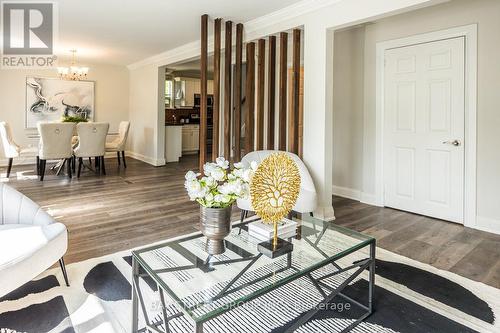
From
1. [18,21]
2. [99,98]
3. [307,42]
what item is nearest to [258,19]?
[307,42]

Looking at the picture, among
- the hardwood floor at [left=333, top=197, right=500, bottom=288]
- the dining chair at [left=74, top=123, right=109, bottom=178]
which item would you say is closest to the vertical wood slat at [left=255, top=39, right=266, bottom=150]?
the hardwood floor at [left=333, top=197, right=500, bottom=288]

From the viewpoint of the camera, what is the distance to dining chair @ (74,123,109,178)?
6.03 metres

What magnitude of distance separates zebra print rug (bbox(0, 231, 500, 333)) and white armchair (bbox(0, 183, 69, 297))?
0.24 m

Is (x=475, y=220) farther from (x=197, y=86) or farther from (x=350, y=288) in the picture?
(x=197, y=86)

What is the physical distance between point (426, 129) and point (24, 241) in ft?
13.2

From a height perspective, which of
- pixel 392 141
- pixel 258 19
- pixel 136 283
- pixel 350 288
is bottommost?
pixel 350 288

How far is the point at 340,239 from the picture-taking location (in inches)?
79.1

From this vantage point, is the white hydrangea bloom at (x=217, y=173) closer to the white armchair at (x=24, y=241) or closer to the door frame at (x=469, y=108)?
the white armchair at (x=24, y=241)

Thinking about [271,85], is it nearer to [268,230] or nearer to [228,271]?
[268,230]

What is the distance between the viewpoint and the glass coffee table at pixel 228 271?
53.9 inches

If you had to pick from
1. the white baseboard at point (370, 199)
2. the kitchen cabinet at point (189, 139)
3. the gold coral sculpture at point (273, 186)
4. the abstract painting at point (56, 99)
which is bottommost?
the white baseboard at point (370, 199)

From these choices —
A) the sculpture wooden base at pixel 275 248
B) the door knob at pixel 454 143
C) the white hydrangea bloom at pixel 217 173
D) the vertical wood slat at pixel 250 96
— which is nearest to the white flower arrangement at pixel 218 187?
the white hydrangea bloom at pixel 217 173

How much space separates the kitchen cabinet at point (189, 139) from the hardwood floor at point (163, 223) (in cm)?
402

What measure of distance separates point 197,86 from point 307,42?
7131 millimetres
